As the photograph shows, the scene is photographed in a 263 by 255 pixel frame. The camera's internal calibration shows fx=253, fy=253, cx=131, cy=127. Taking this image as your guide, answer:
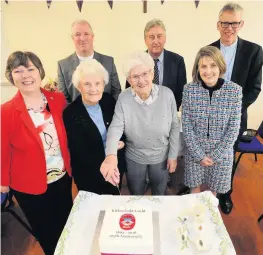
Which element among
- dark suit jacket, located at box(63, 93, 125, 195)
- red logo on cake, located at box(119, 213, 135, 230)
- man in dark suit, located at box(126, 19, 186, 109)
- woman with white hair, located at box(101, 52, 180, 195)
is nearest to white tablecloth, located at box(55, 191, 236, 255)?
red logo on cake, located at box(119, 213, 135, 230)

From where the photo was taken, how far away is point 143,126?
5.36 ft

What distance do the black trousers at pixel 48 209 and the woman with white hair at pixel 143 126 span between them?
0.43 metres

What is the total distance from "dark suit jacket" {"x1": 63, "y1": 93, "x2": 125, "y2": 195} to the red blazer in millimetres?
51

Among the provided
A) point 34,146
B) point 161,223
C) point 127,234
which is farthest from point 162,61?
point 127,234

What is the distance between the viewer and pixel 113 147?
1.53 metres

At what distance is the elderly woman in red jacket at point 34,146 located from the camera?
1.40 meters

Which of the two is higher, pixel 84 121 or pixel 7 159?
pixel 84 121

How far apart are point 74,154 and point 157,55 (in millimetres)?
1173

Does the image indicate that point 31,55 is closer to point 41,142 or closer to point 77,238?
point 41,142

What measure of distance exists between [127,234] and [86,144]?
699 mm

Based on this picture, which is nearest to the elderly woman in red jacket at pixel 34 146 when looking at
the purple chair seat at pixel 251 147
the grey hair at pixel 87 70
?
the grey hair at pixel 87 70

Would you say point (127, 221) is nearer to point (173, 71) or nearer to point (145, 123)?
point (145, 123)

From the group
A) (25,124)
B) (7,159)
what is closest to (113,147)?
(25,124)

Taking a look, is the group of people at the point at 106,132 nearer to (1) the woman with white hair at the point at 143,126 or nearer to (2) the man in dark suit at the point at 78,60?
(1) the woman with white hair at the point at 143,126
